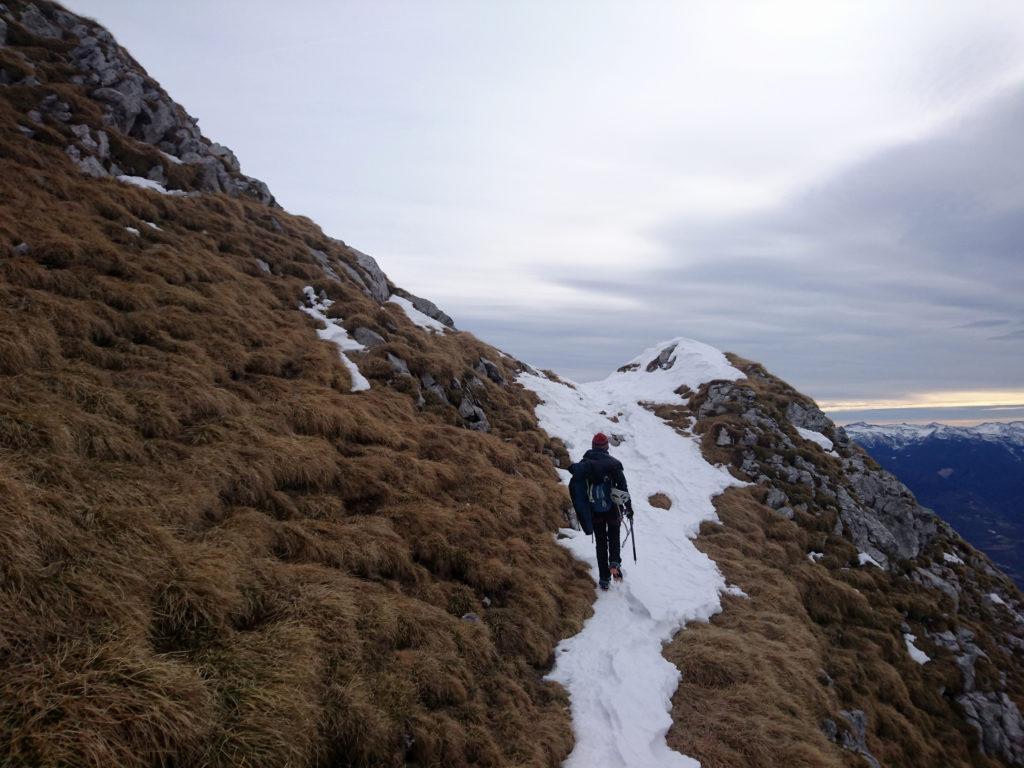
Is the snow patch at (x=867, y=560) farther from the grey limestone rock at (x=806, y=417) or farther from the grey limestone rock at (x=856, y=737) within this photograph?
the grey limestone rock at (x=856, y=737)

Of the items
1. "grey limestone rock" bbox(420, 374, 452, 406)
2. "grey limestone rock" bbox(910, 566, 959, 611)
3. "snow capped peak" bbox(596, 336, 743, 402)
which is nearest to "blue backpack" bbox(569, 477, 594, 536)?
"grey limestone rock" bbox(420, 374, 452, 406)

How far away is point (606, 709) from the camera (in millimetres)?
7508

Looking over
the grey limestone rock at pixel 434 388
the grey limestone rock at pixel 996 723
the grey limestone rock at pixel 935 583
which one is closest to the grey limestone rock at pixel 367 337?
the grey limestone rock at pixel 434 388

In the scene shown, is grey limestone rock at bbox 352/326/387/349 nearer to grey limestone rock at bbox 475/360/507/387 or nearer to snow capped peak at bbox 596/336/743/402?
grey limestone rock at bbox 475/360/507/387

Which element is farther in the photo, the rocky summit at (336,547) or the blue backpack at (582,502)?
the blue backpack at (582,502)

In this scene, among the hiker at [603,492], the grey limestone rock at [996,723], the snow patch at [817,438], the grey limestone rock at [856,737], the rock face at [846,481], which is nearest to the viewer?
the grey limestone rock at [856,737]

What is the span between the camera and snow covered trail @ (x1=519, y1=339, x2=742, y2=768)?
7.11 m

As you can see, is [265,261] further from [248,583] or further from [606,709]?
[606,709]

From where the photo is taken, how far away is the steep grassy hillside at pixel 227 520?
4418 millimetres

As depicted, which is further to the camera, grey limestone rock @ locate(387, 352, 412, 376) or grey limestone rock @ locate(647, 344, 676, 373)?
grey limestone rock @ locate(647, 344, 676, 373)

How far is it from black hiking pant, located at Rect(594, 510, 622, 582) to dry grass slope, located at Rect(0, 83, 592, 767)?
25.3 inches

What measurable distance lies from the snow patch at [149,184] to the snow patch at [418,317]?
35.7 feet

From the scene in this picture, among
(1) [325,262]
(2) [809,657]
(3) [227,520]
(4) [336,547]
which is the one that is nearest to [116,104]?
(1) [325,262]

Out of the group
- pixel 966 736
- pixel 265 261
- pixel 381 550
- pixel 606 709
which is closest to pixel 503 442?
pixel 381 550
